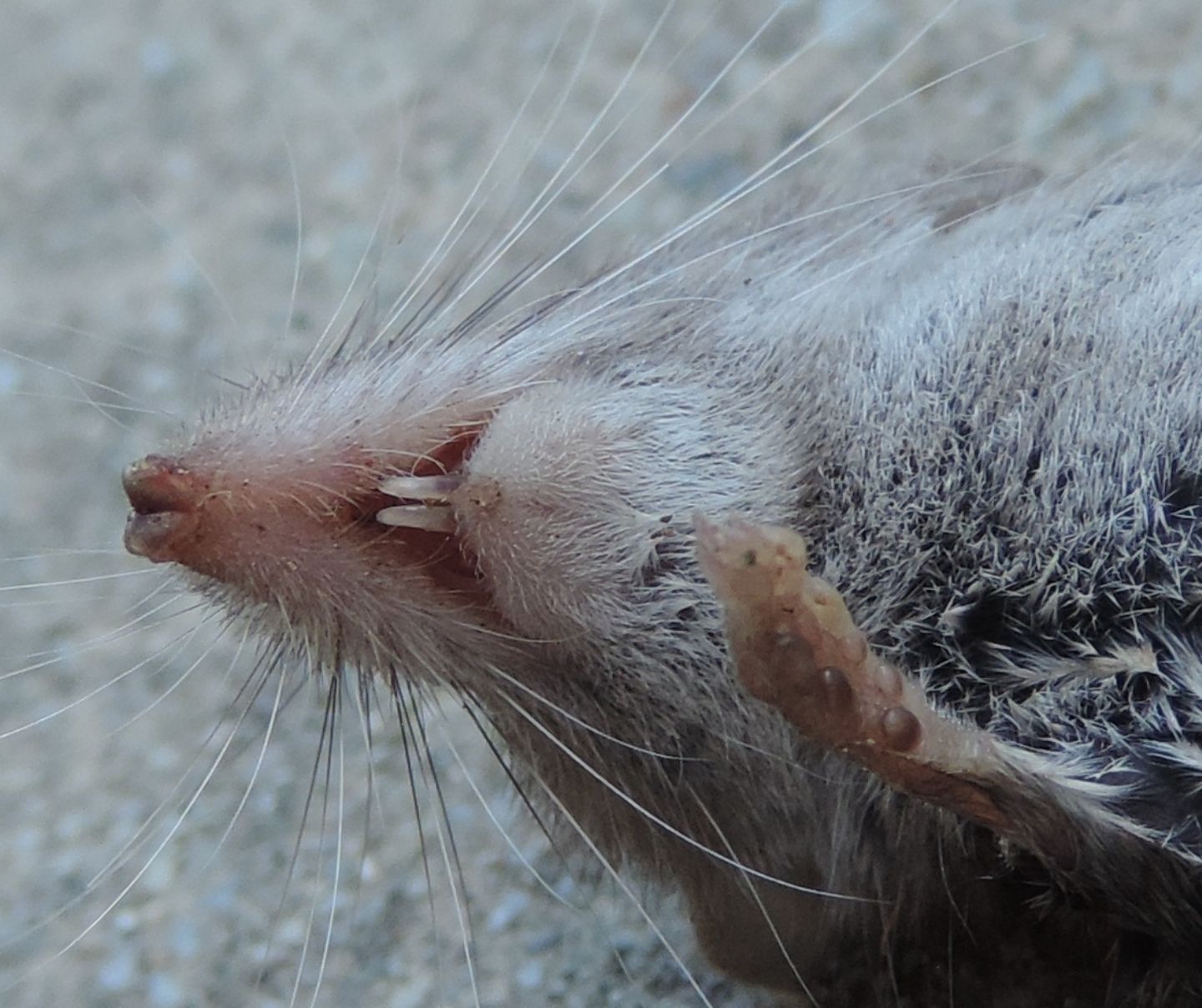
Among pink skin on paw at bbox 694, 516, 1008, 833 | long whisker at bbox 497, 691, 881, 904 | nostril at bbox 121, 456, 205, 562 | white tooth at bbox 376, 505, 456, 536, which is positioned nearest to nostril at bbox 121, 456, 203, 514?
nostril at bbox 121, 456, 205, 562

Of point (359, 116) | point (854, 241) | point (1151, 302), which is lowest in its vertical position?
point (1151, 302)

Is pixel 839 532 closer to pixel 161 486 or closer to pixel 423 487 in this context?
pixel 423 487

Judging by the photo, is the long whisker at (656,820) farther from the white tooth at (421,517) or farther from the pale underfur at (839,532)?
the white tooth at (421,517)

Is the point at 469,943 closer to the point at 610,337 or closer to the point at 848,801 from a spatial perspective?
the point at 848,801

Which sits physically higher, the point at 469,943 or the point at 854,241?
the point at 854,241

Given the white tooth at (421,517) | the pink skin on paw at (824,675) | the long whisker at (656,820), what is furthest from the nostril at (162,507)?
the pink skin on paw at (824,675)

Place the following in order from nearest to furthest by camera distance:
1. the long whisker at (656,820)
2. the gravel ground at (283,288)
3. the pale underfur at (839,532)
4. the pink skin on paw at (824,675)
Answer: the pink skin on paw at (824,675), the pale underfur at (839,532), the long whisker at (656,820), the gravel ground at (283,288)

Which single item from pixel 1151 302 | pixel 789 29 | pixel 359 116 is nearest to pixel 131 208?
pixel 359 116
